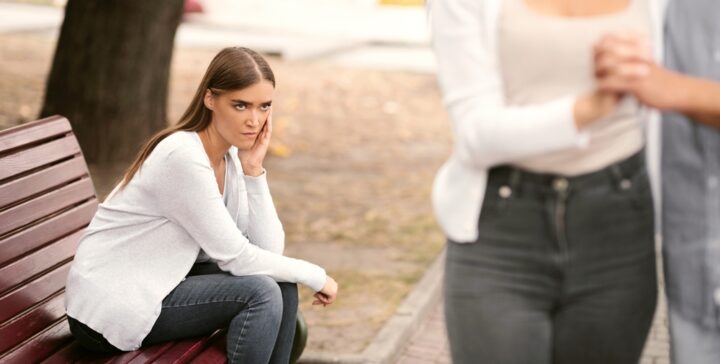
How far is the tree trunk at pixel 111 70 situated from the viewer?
8227 mm

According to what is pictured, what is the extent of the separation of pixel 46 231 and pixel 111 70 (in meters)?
4.41

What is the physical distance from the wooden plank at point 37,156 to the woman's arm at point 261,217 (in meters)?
0.81

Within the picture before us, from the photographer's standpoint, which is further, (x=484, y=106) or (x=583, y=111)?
(x=484, y=106)

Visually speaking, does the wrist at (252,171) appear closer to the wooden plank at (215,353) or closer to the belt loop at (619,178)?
the wooden plank at (215,353)

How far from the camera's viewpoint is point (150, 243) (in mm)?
3666

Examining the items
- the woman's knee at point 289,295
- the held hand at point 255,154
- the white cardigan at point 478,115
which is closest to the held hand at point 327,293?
the woman's knee at point 289,295

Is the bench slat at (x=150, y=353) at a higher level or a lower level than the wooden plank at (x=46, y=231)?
lower

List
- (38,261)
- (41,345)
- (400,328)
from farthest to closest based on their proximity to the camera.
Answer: (400,328) < (38,261) < (41,345)

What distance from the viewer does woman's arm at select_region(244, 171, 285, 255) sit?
13.1ft

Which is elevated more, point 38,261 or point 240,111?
point 240,111

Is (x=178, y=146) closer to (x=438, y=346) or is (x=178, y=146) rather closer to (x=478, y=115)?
(x=478, y=115)

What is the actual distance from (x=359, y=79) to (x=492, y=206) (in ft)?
41.7

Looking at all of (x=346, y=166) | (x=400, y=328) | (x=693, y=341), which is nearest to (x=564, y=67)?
(x=693, y=341)

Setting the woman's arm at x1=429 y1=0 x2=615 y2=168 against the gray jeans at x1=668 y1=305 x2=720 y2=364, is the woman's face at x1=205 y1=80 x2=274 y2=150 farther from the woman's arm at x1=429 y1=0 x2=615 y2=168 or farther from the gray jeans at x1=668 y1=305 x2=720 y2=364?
the gray jeans at x1=668 y1=305 x2=720 y2=364
